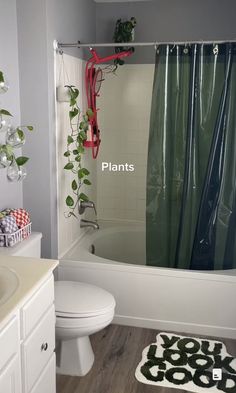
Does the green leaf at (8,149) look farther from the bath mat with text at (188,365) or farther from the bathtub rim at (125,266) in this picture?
the bath mat with text at (188,365)

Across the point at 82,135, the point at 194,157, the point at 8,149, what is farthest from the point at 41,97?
the point at 194,157

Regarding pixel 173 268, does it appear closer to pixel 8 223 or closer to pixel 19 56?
pixel 8 223

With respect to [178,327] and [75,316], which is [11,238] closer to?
[75,316]

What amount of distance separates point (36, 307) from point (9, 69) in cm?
146

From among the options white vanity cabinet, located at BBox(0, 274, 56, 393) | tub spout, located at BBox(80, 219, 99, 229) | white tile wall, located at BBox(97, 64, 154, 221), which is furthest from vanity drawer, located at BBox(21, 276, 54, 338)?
white tile wall, located at BBox(97, 64, 154, 221)

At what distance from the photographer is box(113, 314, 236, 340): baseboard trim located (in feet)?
8.98

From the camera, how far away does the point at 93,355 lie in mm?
2510

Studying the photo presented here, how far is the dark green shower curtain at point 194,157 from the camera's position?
8.71 feet

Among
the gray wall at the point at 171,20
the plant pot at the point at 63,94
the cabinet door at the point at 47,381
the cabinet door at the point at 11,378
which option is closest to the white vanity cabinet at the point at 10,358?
the cabinet door at the point at 11,378

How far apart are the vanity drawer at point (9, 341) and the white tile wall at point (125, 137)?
2.32 meters

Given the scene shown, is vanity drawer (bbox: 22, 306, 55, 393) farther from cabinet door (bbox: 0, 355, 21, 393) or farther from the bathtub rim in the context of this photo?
the bathtub rim

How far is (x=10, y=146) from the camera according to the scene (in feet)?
7.42

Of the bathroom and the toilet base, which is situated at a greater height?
the bathroom

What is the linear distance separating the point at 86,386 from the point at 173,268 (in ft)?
3.19
